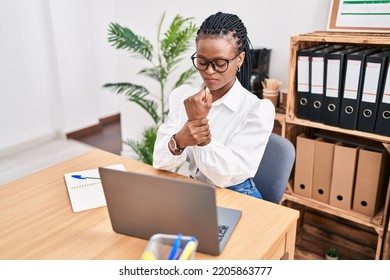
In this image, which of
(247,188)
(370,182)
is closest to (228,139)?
(247,188)

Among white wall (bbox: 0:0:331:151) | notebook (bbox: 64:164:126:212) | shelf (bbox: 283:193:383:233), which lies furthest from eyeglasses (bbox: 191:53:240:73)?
white wall (bbox: 0:0:331:151)

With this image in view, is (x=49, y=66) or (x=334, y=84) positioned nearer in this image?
(x=334, y=84)

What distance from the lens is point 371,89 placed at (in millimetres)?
1607

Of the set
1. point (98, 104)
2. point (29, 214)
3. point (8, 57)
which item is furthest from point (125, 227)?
point (98, 104)

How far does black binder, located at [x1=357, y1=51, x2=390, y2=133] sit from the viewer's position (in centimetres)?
155

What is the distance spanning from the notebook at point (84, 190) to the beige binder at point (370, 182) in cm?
111

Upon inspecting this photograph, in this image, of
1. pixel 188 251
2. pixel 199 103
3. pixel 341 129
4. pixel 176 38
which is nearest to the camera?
pixel 188 251

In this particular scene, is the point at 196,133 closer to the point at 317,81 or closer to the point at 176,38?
the point at 317,81

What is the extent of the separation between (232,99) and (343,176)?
Answer: 0.81m

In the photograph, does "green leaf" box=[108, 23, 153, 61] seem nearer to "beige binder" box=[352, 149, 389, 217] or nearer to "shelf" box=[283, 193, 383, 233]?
"shelf" box=[283, 193, 383, 233]

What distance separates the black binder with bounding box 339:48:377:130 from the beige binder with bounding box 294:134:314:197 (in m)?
0.21
